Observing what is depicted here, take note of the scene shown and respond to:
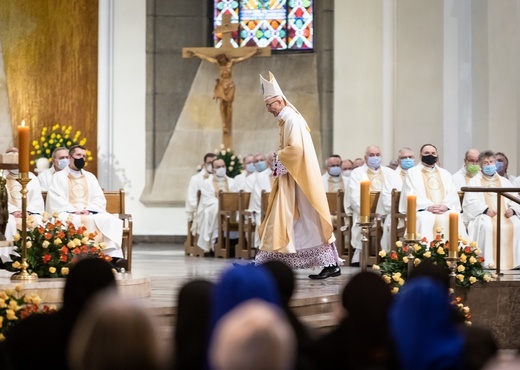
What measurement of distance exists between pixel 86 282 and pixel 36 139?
15727 mm

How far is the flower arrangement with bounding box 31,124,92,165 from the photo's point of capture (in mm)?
18562

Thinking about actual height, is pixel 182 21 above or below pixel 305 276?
above

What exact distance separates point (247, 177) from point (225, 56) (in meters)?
2.84

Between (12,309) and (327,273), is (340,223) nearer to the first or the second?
(327,273)

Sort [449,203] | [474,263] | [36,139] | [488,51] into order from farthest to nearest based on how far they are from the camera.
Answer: [36,139]
[488,51]
[449,203]
[474,263]

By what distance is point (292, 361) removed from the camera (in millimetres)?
2865

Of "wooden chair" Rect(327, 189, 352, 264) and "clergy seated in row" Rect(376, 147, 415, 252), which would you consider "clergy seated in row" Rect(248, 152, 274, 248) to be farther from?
"clergy seated in row" Rect(376, 147, 415, 252)

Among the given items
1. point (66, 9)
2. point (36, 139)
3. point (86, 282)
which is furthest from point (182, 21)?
point (86, 282)

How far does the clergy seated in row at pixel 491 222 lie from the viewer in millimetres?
12594

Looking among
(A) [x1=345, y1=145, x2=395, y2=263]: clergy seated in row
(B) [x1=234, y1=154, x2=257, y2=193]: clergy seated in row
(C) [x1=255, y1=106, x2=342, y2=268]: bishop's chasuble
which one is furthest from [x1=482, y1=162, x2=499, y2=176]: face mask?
(B) [x1=234, y1=154, x2=257, y2=193]: clergy seated in row

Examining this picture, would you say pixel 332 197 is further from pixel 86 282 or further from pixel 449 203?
pixel 86 282

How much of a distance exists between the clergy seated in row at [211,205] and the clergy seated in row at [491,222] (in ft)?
14.9

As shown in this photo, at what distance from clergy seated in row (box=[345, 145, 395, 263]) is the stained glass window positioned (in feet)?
17.9

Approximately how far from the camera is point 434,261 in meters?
8.73
